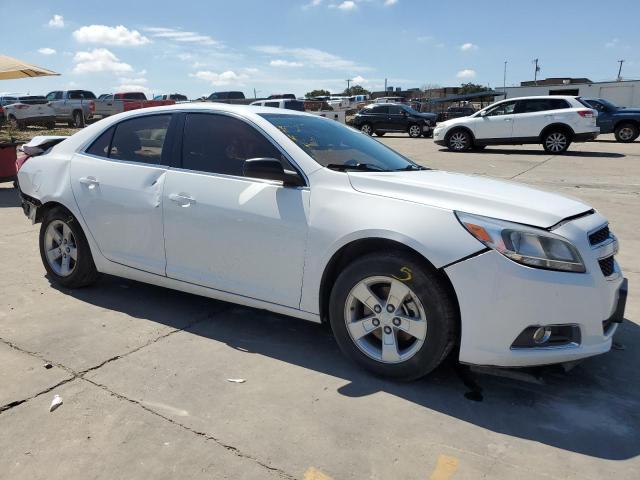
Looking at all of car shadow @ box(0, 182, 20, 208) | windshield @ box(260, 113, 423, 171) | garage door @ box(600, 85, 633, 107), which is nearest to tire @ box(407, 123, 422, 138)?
car shadow @ box(0, 182, 20, 208)

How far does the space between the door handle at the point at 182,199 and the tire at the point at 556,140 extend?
609 inches

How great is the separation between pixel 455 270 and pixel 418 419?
2.65 feet

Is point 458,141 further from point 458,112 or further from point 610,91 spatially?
point 610,91

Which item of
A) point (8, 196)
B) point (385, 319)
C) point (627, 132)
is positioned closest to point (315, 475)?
point (385, 319)

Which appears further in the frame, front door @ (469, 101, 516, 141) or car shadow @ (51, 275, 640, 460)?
front door @ (469, 101, 516, 141)

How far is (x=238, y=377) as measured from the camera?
325 cm

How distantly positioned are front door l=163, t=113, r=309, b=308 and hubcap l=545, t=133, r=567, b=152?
15.2 metres

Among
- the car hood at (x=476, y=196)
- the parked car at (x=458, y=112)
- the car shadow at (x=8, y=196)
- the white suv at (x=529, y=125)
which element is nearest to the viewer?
the car hood at (x=476, y=196)

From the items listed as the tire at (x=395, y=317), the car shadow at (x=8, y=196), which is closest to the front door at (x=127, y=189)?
the tire at (x=395, y=317)

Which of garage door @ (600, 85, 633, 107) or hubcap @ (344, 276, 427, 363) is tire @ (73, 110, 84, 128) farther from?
garage door @ (600, 85, 633, 107)

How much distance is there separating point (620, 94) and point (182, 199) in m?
57.5

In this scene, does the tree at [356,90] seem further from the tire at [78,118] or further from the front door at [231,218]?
the front door at [231,218]

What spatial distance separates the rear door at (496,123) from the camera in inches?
676

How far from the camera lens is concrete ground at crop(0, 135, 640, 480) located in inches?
97.5
